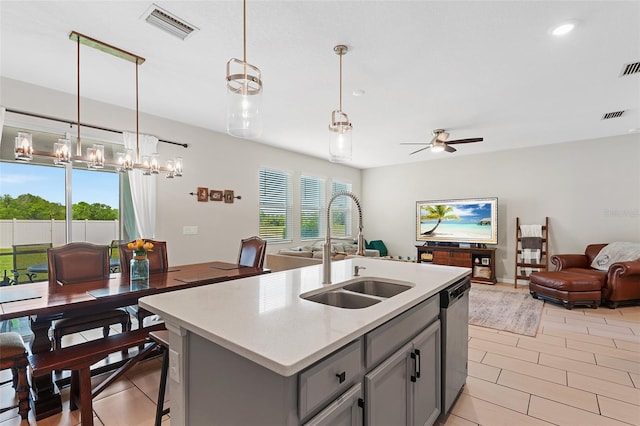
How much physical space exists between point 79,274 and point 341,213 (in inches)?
237

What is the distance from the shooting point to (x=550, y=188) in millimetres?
5844

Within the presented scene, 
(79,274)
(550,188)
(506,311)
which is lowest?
(506,311)

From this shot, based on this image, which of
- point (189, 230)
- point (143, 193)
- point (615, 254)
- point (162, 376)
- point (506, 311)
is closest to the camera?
point (162, 376)

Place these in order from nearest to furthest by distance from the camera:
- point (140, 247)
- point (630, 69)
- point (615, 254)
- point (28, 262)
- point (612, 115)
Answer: point (140, 247), point (630, 69), point (28, 262), point (612, 115), point (615, 254)

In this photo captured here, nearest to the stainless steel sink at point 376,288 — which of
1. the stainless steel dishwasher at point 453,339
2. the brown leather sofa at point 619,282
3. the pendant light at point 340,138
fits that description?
the stainless steel dishwasher at point 453,339

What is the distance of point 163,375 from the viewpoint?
1.70m

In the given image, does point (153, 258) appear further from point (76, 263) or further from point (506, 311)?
point (506, 311)

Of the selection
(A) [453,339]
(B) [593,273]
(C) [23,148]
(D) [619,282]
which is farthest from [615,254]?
(C) [23,148]

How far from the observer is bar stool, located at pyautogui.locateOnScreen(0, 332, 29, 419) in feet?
5.89

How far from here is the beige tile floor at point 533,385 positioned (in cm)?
204

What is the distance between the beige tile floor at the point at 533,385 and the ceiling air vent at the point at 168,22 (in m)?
2.78

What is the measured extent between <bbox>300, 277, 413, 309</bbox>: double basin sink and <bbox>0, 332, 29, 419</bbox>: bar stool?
1815 millimetres

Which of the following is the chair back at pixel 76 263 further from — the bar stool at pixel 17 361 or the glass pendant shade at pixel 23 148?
the glass pendant shade at pixel 23 148

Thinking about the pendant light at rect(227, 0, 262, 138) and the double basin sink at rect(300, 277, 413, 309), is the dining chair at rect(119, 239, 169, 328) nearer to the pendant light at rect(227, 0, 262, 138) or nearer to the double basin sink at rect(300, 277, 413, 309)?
the pendant light at rect(227, 0, 262, 138)
